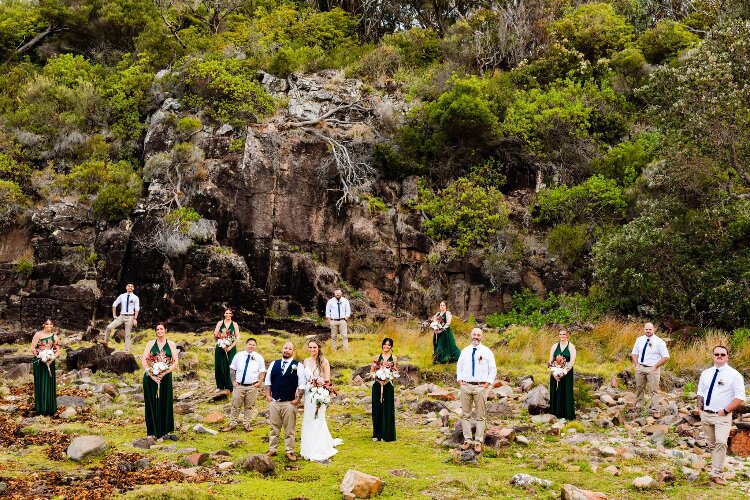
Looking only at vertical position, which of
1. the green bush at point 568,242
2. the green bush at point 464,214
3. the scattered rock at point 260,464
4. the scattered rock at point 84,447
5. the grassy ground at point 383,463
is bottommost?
the grassy ground at point 383,463

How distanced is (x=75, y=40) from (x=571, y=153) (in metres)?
24.7

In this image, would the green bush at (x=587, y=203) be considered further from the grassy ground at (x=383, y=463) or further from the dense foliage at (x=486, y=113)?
the grassy ground at (x=383, y=463)

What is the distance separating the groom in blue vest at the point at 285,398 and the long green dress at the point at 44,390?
5448 millimetres

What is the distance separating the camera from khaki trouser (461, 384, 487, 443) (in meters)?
11.1

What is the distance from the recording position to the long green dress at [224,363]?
617 inches

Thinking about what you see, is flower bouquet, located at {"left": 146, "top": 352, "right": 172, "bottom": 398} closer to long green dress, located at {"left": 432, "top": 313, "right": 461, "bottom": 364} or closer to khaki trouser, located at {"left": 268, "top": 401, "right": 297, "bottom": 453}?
khaki trouser, located at {"left": 268, "top": 401, "right": 297, "bottom": 453}

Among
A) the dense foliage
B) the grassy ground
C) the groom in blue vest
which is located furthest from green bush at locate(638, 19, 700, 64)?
the groom in blue vest

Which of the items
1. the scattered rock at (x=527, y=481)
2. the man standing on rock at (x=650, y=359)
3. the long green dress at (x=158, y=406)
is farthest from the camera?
the man standing on rock at (x=650, y=359)

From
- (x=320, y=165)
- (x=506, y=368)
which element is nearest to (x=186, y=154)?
(x=320, y=165)

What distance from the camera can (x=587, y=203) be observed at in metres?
26.4

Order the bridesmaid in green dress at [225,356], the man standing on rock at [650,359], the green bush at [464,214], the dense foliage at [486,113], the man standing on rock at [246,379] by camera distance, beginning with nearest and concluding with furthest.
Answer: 1. the man standing on rock at [246,379]
2. the man standing on rock at [650,359]
3. the bridesmaid in green dress at [225,356]
4. the dense foliage at [486,113]
5. the green bush at [464,214]

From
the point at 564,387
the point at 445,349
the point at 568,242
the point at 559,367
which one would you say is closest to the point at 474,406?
the point at 559,367

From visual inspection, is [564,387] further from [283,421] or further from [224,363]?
[224,363]

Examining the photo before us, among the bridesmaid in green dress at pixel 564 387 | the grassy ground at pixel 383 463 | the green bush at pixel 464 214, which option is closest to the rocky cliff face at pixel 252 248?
the green bush at pixel 464 214
